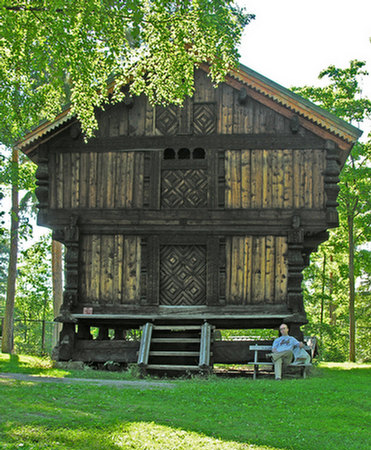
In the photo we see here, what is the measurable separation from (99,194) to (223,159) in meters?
4.21

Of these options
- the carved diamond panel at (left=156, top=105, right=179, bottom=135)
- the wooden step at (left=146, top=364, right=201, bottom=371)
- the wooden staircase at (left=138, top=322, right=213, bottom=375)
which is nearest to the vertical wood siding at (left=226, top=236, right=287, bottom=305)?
the wooden staircase at (left=138, top=322, right=213, bottom=375)

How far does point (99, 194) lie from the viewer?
21016mm

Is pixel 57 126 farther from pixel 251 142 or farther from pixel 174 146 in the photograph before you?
pixel 251 142

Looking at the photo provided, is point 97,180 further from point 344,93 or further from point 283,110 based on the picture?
point 344,93

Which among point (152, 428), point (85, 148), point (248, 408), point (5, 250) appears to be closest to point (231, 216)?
point (85, 148)

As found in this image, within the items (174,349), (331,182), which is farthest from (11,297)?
(331,182)

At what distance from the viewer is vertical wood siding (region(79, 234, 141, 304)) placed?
20594 millimetres

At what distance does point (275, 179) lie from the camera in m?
20.5

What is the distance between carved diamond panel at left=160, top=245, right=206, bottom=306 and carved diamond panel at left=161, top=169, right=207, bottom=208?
1.39m

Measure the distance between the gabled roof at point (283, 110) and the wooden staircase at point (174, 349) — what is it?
7.10 metres

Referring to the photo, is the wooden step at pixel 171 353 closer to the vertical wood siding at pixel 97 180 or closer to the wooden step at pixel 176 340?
the wooden step at pixel 176 340

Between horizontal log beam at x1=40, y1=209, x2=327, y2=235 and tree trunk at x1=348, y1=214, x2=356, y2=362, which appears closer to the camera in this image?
horizontal log beam at x1=40, y1=209, x2=327, y2=235

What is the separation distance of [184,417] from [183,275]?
10578 mm

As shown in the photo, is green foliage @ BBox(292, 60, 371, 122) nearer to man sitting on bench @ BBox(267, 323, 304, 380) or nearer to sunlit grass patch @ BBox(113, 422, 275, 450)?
man sitting on bench @ BBox(267, 323, 304, 380)
